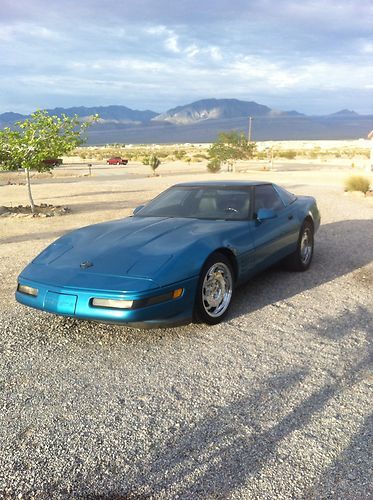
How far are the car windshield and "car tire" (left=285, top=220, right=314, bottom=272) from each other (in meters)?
1.23

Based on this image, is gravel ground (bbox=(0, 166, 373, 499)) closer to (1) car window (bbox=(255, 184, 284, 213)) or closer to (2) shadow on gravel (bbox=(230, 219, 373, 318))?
(2) shadow on gravel (bbox=(230, 219, 373, 318))

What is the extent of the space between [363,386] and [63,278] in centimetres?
251

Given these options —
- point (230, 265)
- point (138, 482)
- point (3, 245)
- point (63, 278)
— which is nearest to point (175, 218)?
point (230, 265)

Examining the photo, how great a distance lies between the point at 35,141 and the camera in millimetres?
12297

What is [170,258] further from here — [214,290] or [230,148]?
[230,148]

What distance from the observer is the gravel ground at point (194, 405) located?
2.45m

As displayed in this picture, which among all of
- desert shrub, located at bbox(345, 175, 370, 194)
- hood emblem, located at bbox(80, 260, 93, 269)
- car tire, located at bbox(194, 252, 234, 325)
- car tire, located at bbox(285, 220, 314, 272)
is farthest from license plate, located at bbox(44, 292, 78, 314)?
desert shrub, located at bbox(345, 175, 370, 194)

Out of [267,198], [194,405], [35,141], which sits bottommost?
[194,405]

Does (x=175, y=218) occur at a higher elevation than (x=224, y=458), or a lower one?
higher

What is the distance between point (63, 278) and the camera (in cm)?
399

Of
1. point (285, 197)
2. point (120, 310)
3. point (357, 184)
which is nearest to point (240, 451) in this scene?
point (120, 310)

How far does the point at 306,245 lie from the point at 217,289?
250 cm

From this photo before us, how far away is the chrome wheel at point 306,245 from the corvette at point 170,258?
336mm

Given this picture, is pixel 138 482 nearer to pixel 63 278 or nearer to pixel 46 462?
pixel 46 462
